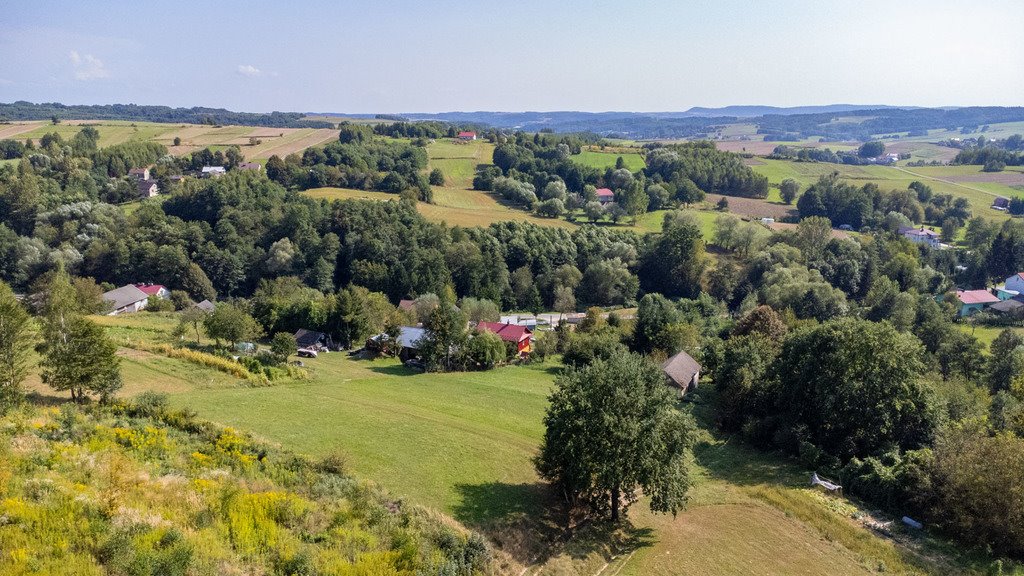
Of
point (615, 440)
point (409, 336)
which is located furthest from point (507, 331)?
point (615, 440)

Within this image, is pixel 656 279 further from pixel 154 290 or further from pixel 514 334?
pixel 154 290

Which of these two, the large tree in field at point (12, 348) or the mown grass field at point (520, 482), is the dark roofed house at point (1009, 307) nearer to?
the mown grass field at point (520, 482)

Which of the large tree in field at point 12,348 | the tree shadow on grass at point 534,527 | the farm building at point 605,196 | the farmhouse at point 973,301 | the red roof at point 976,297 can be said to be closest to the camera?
the tree shadow on grass at point 534,527

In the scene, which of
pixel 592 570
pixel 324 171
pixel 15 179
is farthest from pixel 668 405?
pixel 15 179

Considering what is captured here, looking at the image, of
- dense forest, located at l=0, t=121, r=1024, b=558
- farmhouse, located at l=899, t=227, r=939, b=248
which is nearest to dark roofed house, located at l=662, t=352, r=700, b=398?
dense forest, located at l=0, t=121, r=1024, b=558

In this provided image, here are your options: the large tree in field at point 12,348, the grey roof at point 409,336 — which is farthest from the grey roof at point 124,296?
the large tree in field at point 12,348

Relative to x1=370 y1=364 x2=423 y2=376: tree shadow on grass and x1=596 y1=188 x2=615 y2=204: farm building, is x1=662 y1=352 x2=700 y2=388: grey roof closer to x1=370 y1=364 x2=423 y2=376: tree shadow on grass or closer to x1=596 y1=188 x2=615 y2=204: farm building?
x1=370 y1=364 x2=423 y2=376: tree shadow on grass
